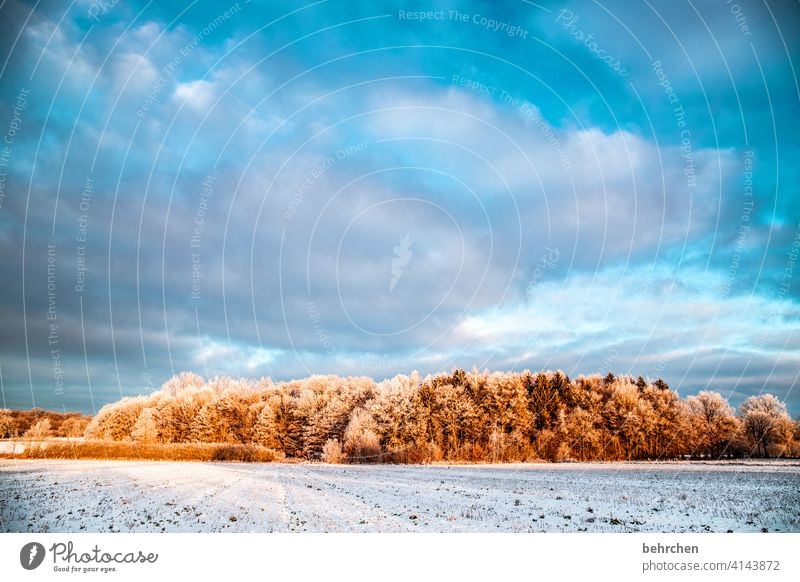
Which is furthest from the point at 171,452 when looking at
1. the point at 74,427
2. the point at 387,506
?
the point at 387,506

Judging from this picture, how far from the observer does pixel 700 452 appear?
67562 millimetres

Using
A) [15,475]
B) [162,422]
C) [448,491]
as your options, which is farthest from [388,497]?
[162,422]

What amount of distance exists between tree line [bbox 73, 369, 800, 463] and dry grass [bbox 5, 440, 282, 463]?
6516mm

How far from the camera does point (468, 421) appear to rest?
67.5 m

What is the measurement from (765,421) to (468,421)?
40845mm

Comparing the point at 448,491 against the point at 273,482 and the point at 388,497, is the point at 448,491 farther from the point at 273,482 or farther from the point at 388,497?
the point at 273,482

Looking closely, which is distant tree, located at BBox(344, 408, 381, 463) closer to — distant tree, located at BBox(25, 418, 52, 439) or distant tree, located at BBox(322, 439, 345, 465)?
distant tree, located at BBox(322, 439, 345, 465)

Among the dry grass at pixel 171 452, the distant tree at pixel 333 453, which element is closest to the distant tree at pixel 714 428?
the distant tree at pixel 333 453

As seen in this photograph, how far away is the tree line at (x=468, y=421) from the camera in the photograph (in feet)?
211

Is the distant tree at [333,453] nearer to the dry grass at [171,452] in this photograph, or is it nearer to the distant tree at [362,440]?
the distant tree at [362,440]

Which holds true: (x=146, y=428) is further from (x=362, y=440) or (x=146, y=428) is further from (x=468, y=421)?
(x=468, y=421)

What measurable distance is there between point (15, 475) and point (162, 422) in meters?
39.1

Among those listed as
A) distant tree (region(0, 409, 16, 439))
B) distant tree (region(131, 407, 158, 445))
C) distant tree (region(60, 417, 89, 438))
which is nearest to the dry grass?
distant tree (region(60, 417, 89, 438))

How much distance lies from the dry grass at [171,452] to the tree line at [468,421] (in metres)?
6.52
